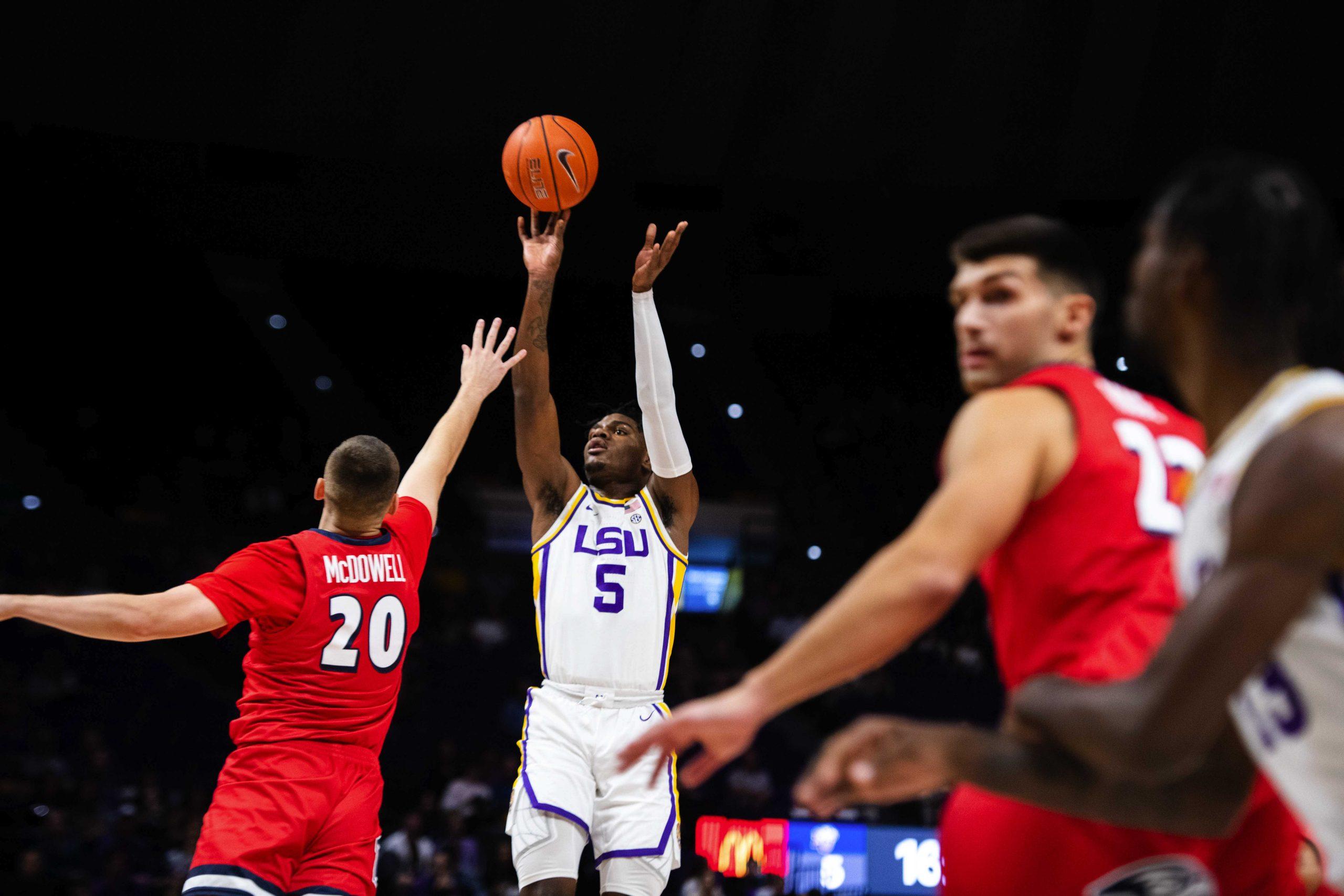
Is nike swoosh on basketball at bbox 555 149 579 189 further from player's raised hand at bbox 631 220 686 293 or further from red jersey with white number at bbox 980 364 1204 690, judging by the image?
red jersey with white number at bbox 980 364 1204 690

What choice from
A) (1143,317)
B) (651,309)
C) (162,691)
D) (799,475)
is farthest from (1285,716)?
(799,475)

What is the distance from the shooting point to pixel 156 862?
1120cm

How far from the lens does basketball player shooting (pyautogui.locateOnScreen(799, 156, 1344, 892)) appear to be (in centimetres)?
147

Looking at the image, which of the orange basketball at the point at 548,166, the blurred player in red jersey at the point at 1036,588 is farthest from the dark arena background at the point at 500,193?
the blurred player in red jersey at the point at 1036,588

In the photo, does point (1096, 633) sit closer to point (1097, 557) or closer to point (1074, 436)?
point (1097, 557)

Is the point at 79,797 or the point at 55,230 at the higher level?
the point at 55,230

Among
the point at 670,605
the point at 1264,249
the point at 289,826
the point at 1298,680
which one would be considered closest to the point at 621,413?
the point at 670,605

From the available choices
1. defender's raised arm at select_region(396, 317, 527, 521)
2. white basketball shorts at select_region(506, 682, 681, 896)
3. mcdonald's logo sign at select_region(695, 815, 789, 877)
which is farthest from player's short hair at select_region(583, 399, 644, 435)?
mcdonald's logo sign at select_region(695, 815, 789, 877)

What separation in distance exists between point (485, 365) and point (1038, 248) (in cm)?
323

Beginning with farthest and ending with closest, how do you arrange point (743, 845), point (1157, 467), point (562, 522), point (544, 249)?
point (743, 845), point (544, 249), point (562, 522), point (1157, 467)

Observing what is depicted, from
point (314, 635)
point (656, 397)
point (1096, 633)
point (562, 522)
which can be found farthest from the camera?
point (562, 522)

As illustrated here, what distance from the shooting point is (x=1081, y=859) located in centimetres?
196

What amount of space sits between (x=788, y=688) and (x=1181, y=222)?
0.90 m

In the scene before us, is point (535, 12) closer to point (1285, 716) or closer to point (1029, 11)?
point (1029, 11)
